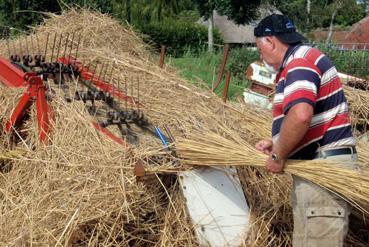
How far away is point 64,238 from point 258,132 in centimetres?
175

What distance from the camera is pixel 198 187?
11.2 feet

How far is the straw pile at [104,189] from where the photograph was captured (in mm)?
3355

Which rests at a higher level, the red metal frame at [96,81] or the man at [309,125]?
the man at [309,125]

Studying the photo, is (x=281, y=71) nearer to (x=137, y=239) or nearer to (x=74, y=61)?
(x=137, y=239)

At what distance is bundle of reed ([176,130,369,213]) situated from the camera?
2.84m

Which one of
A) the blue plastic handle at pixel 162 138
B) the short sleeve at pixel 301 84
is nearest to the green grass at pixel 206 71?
the blue plastic handle at pixel 162 138

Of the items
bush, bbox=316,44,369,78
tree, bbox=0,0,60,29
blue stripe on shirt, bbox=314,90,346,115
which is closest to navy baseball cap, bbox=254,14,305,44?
blue stripe on shirt, bbox=314,90,346,115

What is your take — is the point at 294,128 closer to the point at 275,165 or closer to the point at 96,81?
the point at 275,165

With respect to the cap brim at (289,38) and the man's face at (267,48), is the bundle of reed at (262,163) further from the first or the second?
the cap brim at (289,38)

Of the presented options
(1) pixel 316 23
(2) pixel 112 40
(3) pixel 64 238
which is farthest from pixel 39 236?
(1) pixel 316 23

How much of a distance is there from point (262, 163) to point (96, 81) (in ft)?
8.45

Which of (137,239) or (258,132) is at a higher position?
(258,132)

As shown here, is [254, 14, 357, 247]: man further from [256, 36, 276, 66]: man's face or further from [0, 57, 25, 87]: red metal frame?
[0, 57, 25, 87]: red metal frame

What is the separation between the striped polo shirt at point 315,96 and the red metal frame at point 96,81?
2.02 metres
